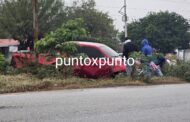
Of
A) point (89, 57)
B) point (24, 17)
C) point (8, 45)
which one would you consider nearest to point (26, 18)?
point (24, 17)

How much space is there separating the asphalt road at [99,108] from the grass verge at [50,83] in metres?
2.86

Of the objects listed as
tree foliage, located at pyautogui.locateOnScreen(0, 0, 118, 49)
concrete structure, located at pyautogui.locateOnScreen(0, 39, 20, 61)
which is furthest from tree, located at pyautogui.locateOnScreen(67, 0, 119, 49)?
concrete structure, located at pyautogui.locateOnScreen(0, 39, 20, 61)

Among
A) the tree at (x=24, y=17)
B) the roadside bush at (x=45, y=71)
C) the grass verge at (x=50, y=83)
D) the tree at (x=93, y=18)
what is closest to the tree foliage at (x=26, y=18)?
the tree at (x=24, y=17)

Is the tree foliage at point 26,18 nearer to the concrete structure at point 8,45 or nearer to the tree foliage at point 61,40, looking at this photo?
the concrete structure at point 8,45

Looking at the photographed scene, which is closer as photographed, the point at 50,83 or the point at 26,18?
the point at 50,83

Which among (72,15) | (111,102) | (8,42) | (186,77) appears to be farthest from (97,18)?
(111,102)

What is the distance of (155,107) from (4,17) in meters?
36.2

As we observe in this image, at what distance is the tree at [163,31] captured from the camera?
205ft

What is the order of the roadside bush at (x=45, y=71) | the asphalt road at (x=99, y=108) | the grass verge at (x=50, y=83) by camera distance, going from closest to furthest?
the asphalt road at (x=99, y=108), the grass verge at (x=50, y=83), the roadside bush at (x=45, y=71)

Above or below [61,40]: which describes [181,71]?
below

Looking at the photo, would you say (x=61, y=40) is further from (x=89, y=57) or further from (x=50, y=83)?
(x=50, y=83)

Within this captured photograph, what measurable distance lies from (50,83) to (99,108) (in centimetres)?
614

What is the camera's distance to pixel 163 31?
63781mm

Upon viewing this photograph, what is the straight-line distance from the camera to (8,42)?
48500 mm
